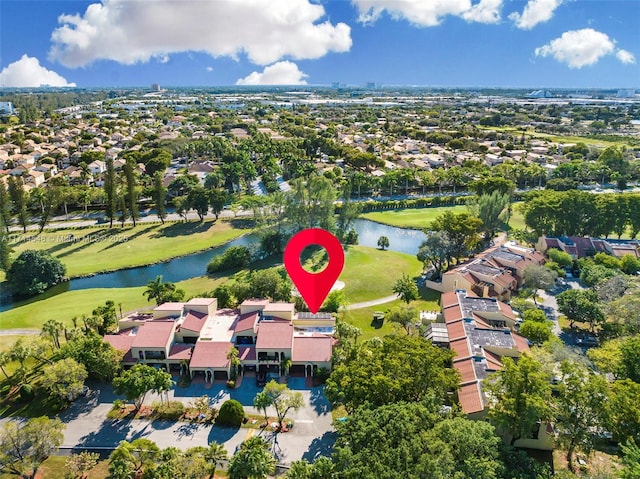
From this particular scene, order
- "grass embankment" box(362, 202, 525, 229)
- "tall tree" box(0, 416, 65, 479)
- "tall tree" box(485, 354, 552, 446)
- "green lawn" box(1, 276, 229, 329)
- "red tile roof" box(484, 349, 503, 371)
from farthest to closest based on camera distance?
"grass embankment" box(362, 202, 525, 229)
"green lawn" box(1, 276, 229, 329)
"red tile roof" box(484, 349, 503, 371)
"tall tree" box(0, 416, 65, 479)
"tall tree" box(485, 354, 552, 446)

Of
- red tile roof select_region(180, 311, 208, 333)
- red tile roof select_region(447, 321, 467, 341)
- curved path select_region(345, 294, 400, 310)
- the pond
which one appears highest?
red tile roof select_region(180, 311, 208, 333)

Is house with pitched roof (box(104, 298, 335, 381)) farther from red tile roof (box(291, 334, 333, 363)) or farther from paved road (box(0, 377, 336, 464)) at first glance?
paved road (box(0, 377, 336, 464))

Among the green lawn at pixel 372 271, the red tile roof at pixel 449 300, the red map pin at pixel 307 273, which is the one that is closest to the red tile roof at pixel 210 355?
the red map pin at pixel 307 273

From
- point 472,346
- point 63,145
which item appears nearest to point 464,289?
point 472,346

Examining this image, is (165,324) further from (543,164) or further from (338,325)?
(543,164)

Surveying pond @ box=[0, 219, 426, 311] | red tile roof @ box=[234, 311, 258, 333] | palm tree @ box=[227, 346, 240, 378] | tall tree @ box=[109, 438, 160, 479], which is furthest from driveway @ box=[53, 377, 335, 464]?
pond @ box=[0, 219, 426, 311]

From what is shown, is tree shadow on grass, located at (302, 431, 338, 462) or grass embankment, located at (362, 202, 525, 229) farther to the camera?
grass embankment, located at (362, 202, 525, 229)

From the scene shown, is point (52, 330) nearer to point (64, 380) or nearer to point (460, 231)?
point (64, 380)

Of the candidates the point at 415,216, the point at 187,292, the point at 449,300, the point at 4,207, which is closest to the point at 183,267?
the point at 187,292

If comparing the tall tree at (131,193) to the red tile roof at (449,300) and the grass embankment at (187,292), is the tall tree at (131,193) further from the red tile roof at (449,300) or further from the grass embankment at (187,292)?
the red tile roof at (449,300)
